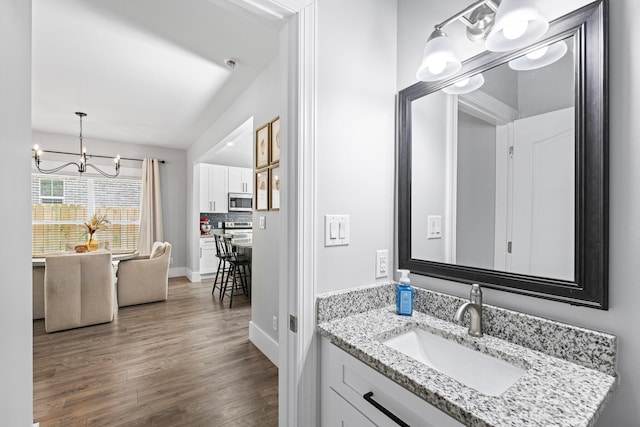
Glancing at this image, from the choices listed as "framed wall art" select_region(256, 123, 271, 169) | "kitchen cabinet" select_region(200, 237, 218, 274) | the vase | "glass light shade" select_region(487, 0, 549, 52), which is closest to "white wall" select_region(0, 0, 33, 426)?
"glass light shade" select_region(487, 0, 549, 52)

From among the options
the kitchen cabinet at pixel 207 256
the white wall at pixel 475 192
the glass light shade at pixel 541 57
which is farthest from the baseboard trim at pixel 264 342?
the kitchen cabinet at pixel 207 256

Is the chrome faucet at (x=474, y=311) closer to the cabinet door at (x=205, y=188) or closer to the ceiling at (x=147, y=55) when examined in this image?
the ceiling at (x=147, y=55)

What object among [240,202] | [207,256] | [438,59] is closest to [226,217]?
[240,202]

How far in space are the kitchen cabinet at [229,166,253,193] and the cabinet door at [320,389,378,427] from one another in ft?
18.4

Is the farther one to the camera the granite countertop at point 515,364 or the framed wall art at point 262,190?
the framed wall art at point 262,190

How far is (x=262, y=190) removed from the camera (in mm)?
2656

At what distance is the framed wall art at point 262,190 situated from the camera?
2.56 metres

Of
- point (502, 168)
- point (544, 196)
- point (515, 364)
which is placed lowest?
point (515, 364)

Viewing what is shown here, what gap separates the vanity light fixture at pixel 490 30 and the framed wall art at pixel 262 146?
165 cm

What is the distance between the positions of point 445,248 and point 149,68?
2948 mm

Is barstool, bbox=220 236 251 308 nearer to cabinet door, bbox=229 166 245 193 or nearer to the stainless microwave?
the stainless microwave

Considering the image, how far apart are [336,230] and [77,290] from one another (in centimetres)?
353

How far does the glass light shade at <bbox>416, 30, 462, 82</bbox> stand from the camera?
42.2 inches

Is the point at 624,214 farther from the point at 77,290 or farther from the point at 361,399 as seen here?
the point at 77,290
